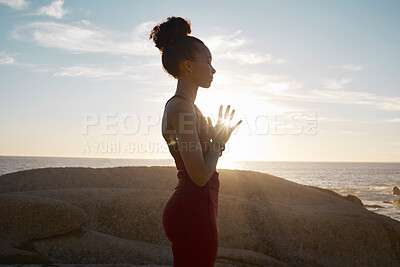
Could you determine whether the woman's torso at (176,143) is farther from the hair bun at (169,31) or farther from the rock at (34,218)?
the rock at (34,218)

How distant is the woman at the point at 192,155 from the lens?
2.36 m

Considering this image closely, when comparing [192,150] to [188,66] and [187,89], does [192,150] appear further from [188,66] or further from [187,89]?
[188,66]

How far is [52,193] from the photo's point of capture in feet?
25.9

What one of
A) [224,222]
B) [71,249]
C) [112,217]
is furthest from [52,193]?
[224,222]

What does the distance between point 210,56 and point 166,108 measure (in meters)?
0.56

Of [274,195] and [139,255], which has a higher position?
[274,195]

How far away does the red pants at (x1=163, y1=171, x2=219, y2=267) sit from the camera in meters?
2.35

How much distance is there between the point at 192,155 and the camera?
234cm

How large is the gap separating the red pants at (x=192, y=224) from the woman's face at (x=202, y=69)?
736 millimetres

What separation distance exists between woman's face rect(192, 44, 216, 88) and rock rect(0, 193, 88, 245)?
4919 millimetres

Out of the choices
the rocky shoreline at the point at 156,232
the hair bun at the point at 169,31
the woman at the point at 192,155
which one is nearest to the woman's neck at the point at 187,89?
the woman at the point at 192,155

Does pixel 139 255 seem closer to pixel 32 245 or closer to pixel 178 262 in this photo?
pixel 32 245

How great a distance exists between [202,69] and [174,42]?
33cm

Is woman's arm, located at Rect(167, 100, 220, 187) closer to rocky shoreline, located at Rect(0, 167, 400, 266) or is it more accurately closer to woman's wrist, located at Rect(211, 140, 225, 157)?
woman's wrist, located at Rect(211, 140, 225, 157)
